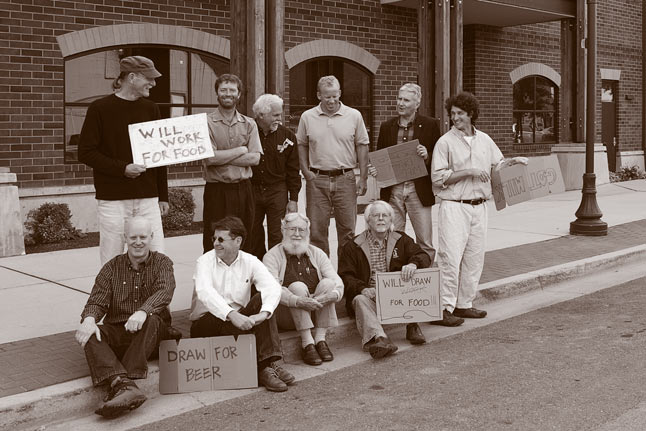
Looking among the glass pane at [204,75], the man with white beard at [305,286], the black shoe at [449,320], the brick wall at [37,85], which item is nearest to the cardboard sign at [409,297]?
the man with white beard at [305,286]

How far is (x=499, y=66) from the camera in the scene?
58.8 feet

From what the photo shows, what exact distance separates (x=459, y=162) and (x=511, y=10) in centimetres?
978

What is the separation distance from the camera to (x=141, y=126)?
224 inches

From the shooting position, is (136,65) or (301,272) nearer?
(136,65)

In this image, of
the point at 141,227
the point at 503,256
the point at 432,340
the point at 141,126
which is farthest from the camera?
the point at 503,256

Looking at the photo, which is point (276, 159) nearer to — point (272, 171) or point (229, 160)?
point (272, 171)

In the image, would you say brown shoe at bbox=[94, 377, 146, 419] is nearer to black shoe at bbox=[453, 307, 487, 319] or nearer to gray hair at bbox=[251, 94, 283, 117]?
gray hair at bbox=[251, 94, 283, 117]

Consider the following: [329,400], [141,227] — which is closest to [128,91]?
[141,227]

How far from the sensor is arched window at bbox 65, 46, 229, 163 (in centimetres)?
1141

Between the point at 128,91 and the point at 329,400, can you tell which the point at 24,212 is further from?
the point at 329,400

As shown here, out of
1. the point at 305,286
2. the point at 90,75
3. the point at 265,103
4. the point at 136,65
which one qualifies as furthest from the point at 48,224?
the point at 305,286

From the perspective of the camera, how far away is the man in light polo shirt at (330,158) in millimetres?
7258

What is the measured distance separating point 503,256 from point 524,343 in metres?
A: 3.59

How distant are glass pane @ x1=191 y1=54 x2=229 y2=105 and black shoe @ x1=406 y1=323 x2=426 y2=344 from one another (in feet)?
24.2
